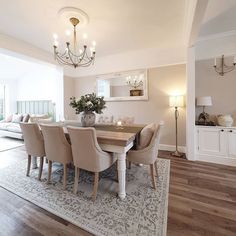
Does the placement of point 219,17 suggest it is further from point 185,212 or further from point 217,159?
point 185,212

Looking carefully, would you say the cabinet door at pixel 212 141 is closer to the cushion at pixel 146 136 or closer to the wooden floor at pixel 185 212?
the wooden floor at pixel 185 212

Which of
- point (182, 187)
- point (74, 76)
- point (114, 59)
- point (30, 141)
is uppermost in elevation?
point (114, 59)

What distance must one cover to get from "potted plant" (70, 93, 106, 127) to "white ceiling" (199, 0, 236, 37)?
237cm

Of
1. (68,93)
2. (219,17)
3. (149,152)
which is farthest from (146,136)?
(68,93)

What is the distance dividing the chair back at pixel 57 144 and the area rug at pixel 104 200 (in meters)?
0.47

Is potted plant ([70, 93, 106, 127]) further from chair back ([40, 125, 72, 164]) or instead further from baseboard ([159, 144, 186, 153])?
baseboard ([159, 144, 186, 153])

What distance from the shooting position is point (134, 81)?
4.10m

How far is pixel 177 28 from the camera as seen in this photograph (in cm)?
287

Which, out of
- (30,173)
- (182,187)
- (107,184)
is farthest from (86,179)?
(182,187)

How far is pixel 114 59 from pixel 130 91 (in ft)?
3.81

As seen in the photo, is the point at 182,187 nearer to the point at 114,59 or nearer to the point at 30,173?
the point at 30,173

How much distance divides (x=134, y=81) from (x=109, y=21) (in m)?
1.78

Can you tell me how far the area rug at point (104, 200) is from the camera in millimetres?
1457

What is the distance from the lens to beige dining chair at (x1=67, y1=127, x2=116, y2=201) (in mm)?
1728
